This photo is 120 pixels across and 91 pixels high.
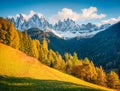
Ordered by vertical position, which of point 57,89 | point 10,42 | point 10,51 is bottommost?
point 57,89

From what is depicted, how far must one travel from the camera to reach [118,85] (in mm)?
117062

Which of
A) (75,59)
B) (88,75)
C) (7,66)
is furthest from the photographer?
(75,59)

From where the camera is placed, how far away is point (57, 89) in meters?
46.8

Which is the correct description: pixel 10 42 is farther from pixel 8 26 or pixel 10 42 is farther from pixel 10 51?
pixel 10 51

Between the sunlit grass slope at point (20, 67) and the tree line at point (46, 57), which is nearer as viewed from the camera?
the sunlit grass slope at point (20, 67)

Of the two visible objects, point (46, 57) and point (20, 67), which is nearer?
point (20, 67)

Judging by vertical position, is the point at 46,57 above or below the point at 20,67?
above

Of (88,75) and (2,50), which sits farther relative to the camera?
(88,75)

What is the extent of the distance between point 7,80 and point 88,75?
2816 inches

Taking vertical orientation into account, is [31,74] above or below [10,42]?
below

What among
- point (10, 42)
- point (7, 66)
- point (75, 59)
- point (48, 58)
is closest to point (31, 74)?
point (7, 66)

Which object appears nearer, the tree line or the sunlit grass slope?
the sunlit grass slope

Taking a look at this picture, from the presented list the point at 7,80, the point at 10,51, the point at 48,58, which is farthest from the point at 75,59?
the point at 7,80

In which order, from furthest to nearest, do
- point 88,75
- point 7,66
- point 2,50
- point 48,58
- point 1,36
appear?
point 48,58, point 88,75, point 1,36, point 2,50, point 7,66
